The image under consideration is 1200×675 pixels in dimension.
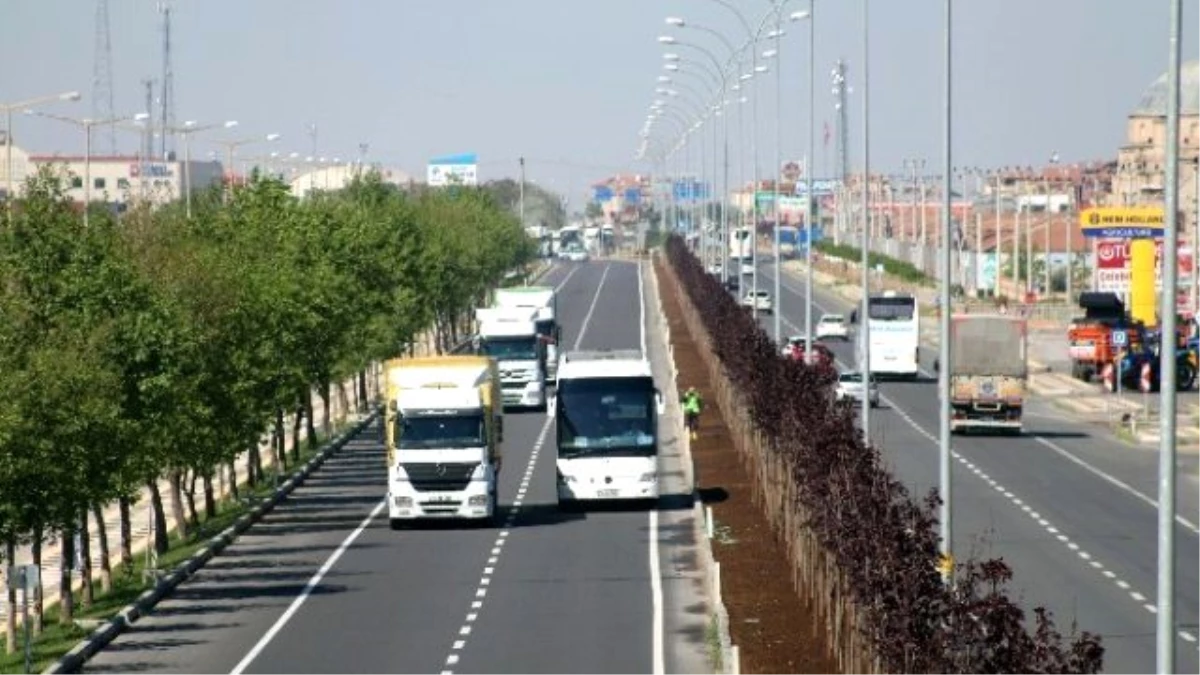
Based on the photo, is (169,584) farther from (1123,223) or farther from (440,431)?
(1123,223)

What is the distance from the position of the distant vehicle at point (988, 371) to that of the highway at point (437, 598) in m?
13.8

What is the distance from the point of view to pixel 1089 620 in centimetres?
3812

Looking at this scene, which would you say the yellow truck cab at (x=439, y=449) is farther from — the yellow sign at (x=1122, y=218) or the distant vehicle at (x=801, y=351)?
the yellow sign at (x=1122, y=218)

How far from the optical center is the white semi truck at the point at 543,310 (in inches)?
3369

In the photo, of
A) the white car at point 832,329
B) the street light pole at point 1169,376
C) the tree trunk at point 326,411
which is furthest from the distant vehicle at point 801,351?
the street light pole at point 1169,376

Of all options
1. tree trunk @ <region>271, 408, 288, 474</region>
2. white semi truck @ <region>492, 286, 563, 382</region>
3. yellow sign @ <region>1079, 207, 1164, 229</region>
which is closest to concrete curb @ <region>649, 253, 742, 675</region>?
tree trunk @ <region>271, 408, 288, 474</region>

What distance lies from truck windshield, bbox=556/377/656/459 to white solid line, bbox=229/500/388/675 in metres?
4.29

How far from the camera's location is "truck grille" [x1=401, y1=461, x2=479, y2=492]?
51.1m

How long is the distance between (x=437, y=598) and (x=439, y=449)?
29.9ft

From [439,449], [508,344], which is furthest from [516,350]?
A: [439,449]

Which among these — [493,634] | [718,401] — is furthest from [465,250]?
[493,634]

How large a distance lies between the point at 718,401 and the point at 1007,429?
10.6 m

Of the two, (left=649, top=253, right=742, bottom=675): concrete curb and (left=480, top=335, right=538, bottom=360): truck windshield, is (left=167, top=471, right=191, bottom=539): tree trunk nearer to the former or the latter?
(left=649, top=253, right=742, bottom=675): concrete curb

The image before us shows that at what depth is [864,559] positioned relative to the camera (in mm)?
28234
